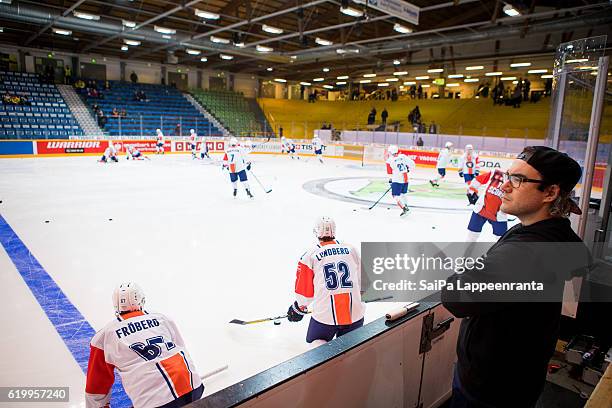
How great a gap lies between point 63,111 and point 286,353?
74.7ft

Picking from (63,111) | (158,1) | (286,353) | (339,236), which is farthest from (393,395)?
(63,111)

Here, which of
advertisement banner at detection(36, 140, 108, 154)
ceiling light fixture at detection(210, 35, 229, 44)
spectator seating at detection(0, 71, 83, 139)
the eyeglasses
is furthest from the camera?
ceiling light fixture at detection(210, 35, 229, 44)

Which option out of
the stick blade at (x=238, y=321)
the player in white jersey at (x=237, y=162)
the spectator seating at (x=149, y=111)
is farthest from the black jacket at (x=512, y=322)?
the spectator seating at (x=149, y=111)

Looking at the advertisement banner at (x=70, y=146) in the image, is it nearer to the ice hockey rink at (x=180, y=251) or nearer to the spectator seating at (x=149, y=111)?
the spectator seating at (x=149, y=111)

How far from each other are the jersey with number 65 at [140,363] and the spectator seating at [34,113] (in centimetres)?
1997

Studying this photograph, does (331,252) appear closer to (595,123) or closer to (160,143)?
(595,123)

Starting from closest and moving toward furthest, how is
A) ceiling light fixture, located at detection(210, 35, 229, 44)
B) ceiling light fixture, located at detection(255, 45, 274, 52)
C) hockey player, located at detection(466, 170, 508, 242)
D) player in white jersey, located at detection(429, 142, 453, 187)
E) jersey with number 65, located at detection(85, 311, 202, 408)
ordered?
jersey with number 65, located at detection(85, 311, 202, 408) → hockey player, located at detection(466, 170, 508, 242) → player in white jersey, located at detection(429, 142, 453, 187) → ceiling light fixture, located at detection(210, 35, 229, 44) → ceiling light fixture, located at detection(255, 45, 274, 52)

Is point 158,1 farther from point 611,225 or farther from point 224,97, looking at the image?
point 611,225

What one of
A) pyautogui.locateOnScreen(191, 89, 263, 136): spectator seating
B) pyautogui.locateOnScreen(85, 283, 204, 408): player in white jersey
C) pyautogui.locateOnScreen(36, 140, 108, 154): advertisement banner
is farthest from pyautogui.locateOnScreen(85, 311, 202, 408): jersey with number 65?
pyautogui.locateOnScreen(191, 89, 263, 136): spectator seating

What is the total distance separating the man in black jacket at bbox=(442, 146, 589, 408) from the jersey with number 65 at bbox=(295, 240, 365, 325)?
1484mm

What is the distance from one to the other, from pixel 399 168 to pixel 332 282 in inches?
245

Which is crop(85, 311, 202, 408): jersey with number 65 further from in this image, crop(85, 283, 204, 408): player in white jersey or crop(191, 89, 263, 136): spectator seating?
crop(191, 89, 263, 136): spectator seating

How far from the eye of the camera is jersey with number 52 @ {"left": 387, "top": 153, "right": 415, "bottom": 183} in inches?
338

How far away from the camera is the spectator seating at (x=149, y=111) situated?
22.8 m
